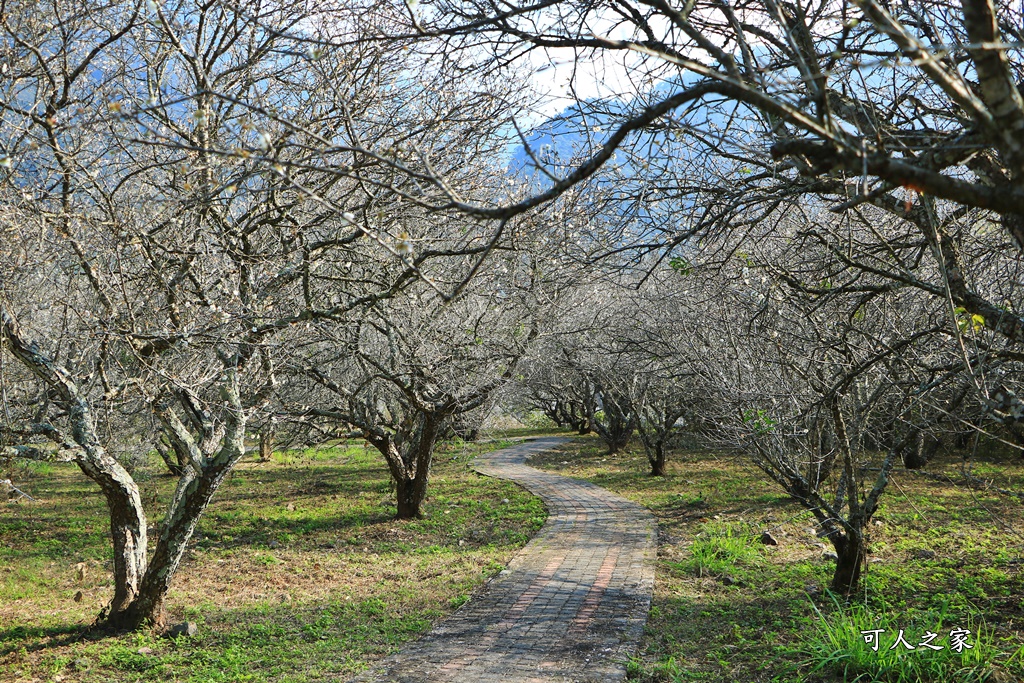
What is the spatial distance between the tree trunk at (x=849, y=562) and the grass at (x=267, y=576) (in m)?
4.10

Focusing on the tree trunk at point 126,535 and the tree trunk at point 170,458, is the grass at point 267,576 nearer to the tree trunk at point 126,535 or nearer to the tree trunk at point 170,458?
the tree trunk at point 126,535

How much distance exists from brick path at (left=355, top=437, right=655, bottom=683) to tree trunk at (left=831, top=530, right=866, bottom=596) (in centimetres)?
207

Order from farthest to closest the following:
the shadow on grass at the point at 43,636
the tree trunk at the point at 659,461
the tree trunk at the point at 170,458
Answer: the tree trunk at the point at 659,461
the tree trunk at the point at 170,458
the shadow on grass at the point at 43,636

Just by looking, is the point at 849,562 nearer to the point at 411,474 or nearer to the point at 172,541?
the point at 172,541

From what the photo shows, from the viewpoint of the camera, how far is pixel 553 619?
718 centimetres

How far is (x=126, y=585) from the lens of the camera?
23.2 feet

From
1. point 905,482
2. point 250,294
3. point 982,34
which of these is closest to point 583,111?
point 982,34

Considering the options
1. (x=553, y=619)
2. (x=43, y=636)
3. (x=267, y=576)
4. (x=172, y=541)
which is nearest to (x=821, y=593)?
(x=553, y=619)

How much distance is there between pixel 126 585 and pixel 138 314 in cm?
269

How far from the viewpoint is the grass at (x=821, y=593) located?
5.39 m

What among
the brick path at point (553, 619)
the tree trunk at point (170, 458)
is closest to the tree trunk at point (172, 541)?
the brick path at point (553, 619)

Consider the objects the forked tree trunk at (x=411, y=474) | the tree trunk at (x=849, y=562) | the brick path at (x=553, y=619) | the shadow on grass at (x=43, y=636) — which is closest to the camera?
the brick path at (x=553, y=619)

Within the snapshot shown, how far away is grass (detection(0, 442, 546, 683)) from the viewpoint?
6.36 m

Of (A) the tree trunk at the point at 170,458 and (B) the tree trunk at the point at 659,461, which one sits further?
(B) the tree trunk at the point at 659,461
